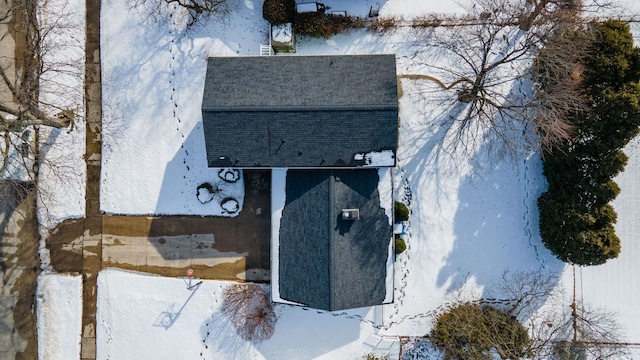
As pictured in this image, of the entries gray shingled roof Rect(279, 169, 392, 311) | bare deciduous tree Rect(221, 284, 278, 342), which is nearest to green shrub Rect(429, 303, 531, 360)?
gray shingled roof Rect(279, 169, 392, 311)

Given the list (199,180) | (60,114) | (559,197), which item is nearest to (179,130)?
(199,180)

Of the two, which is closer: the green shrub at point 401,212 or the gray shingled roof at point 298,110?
the gray shingled roof at point 298,110

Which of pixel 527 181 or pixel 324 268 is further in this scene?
pixel 527 181

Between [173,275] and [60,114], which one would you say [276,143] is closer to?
[173,275]

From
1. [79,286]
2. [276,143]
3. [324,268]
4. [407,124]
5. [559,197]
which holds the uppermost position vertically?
[407,124]

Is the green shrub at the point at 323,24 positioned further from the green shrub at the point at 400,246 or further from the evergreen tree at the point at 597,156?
the evergreen tree at the point at 597,156

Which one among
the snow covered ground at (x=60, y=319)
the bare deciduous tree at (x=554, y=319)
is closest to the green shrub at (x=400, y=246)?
the bare deciduous tree at (x=554, y=319)

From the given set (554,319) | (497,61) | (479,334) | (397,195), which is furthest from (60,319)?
(497,61)
